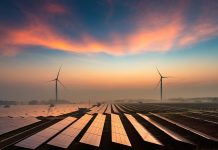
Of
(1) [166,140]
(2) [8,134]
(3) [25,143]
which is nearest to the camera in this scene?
(3) [25,143]

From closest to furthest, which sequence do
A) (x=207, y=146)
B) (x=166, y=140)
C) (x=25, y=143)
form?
(x=25, y=143)
(x=207, y=146)
(x=166, y=140)

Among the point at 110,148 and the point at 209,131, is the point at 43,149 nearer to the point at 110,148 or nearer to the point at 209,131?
the point at 110,148

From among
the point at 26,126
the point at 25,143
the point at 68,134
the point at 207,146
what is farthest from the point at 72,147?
the point at 26,126

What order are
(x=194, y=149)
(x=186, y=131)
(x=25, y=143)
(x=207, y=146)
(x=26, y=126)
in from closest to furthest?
(x=25, y=143)
(x=194, y=149)
(x=207, y=146)
(x=186, y=131)
(x=26, y=126)

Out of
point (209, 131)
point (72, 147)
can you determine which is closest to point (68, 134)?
point (72, 147)

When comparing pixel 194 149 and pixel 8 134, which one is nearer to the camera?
pixel 194 149

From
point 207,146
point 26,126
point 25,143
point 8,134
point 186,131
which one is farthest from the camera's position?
point 26,126

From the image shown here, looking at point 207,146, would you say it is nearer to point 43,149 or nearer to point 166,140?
point 166,140

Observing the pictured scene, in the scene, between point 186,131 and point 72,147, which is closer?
point 72,147
